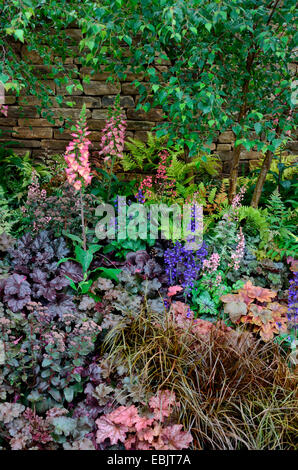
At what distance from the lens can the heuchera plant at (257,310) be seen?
2471 mm

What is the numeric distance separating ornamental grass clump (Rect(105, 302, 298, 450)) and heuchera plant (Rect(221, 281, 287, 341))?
119mm

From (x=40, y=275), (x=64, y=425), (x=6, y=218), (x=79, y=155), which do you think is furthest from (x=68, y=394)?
(x=6, y=218)

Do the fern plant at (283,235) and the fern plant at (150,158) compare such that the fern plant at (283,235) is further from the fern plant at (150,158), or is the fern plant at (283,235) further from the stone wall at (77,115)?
the stone wall at (77,115)

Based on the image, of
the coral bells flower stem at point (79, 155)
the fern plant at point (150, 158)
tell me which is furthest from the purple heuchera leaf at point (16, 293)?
the fern plant at point (150, 158)

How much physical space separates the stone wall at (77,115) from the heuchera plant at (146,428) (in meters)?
3.20

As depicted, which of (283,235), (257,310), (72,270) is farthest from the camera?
(283,235)

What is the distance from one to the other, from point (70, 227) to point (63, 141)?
1.83m

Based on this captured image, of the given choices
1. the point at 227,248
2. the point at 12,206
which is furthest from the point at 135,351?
the point at 12,206

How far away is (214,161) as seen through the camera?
14.9 feet

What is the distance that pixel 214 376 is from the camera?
2.10 meters

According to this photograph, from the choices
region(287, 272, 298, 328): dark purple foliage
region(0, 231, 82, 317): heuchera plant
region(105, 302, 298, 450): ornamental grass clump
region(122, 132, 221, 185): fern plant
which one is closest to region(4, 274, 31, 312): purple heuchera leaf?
region(0, 231, 82, 317): heuchera plant

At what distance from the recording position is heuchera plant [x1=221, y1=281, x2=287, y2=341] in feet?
8.11

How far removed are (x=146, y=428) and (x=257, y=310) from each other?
1099 millimetres

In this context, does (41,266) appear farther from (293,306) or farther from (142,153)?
(142,153)
